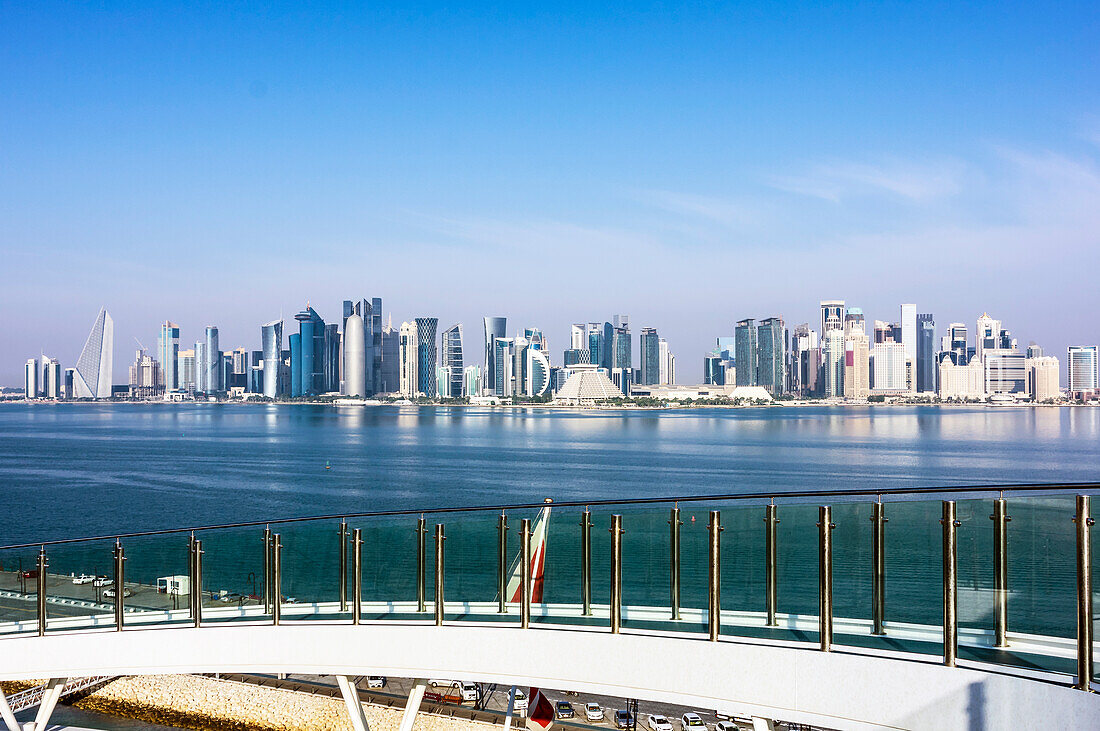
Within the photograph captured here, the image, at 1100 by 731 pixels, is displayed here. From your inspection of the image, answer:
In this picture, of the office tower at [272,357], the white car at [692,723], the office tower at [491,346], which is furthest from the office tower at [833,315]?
the white car at [692,723]

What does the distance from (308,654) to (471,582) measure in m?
0.96

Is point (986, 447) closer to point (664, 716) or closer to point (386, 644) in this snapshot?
point (664, 716)

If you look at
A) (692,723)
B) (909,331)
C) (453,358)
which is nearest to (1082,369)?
(909,331)

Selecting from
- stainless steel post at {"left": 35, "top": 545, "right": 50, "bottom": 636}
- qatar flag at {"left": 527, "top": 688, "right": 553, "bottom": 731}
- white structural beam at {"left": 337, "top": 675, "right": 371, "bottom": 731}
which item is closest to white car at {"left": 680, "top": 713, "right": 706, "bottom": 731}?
qatar flag at {"left": 527, "top": 688, "right": 553, "bottom": 731}

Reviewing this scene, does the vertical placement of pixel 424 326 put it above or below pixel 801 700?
above

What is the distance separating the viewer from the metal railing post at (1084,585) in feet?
9.87

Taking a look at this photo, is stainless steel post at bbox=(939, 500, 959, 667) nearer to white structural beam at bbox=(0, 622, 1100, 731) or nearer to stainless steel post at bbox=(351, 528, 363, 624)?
white structural beam at bbox=(0, 622, 1100, 731)

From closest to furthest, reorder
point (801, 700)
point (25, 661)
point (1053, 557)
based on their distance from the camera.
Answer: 1. point (1053, 557)
2. point (801, 700)
3. point (25, 661)

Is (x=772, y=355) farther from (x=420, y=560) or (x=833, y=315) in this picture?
(x=420, y=560)

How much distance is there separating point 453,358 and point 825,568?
6866 inches

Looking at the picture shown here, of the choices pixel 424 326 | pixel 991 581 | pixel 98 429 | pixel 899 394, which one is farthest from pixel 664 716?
pixel 424 326

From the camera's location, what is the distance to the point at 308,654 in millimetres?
4621

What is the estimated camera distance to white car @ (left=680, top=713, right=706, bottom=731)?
39.1ft

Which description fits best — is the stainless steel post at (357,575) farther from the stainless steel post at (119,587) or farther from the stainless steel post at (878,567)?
the stainless steel post at (878,567)
